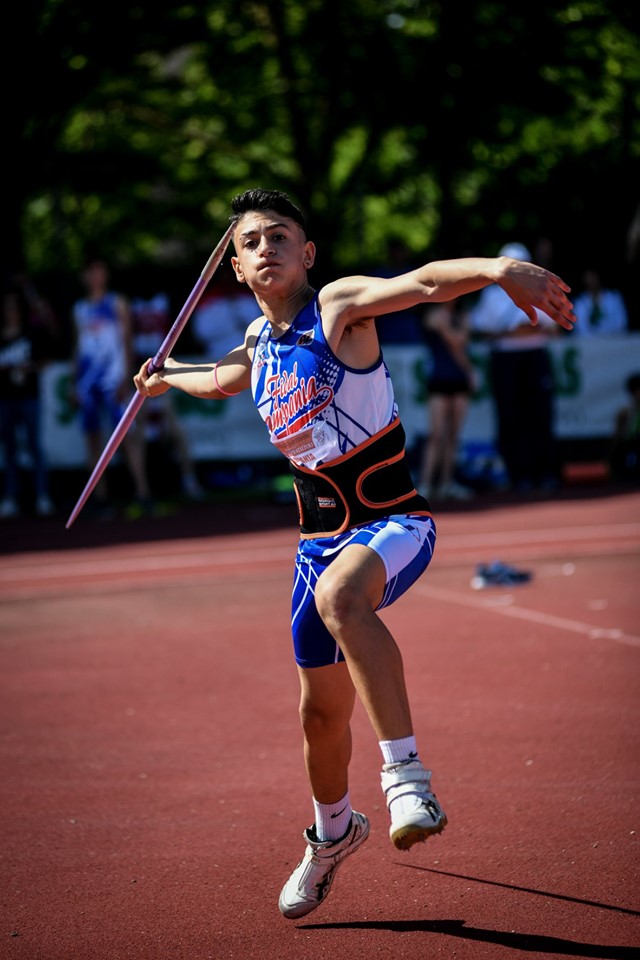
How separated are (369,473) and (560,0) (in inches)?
731

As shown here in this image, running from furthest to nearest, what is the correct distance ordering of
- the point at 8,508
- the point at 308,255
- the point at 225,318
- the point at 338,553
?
the point at 225,318, the point at 8,508, the point at 308,255, the point at 338,553

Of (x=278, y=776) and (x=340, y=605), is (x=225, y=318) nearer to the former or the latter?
(x=278, y=776)

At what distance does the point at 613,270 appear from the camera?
970 inches

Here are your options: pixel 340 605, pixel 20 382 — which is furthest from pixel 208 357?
pixel 340 605

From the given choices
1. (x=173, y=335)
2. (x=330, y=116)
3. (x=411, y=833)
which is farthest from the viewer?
(x=330, y=116)

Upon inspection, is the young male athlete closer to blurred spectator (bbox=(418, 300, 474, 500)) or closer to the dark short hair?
the dark short hair

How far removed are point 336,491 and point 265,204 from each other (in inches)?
38.0

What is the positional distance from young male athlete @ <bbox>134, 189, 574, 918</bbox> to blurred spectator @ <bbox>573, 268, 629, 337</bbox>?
45.2 ft

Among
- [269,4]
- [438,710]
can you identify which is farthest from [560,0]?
[438,710]

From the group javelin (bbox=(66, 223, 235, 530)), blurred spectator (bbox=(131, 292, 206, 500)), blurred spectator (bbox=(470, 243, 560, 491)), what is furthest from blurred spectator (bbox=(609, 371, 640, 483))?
javelin (bbox=(66, 223, 235, 530))

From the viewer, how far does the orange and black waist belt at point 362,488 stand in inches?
160

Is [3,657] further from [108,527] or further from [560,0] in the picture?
[560,0]

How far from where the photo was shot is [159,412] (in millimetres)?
15734

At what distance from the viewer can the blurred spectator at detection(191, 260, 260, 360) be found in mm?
16541
